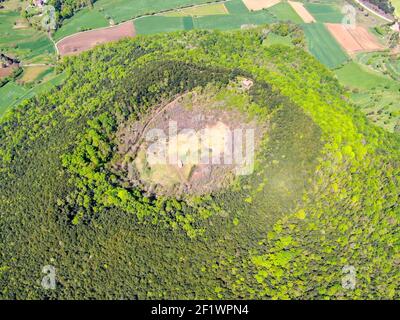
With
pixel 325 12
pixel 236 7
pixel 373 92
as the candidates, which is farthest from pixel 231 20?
pixel 373 92

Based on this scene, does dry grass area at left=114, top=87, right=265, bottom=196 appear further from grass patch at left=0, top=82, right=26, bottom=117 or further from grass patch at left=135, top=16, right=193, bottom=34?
grass patch at left=135, top=16, right=193, bottom=34

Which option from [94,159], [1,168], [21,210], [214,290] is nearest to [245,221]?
[214,290]

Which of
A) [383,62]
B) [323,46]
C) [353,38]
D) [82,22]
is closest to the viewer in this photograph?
[383,62]

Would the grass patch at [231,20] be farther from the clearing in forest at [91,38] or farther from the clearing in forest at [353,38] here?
the clearing in forest at [91,38]

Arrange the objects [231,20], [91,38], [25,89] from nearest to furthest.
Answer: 1. [25,89]
2. [91,38]
3. [231,20]

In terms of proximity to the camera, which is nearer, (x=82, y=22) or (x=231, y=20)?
(x=82, y=22)

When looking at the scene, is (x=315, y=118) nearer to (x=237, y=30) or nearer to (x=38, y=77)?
(x=237, y=30)

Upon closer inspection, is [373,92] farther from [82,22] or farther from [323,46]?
[82,22]
